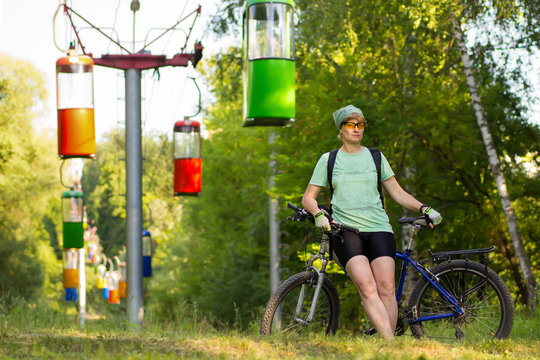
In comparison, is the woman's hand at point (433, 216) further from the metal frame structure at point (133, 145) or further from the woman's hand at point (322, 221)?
the metal frame structure at point (133, 145)

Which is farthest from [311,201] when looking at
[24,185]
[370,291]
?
[24,185]

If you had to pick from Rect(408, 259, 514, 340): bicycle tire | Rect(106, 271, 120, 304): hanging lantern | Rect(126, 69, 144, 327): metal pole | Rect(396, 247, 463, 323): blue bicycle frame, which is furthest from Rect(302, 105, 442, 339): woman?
Rect(106, 271, 120, 304): hanging lantern

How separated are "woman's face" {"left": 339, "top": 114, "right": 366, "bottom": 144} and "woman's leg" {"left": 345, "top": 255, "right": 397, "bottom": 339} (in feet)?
2.91

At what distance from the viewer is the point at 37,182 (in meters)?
36.9

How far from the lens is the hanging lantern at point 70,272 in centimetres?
2512

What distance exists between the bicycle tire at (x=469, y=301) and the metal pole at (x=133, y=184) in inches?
342

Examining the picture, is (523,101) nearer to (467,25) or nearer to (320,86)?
(467,25)

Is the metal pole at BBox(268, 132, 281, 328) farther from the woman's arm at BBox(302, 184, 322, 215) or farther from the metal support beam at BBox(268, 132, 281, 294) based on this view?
the woman's arm at BBox(302, 184, 322, 215)

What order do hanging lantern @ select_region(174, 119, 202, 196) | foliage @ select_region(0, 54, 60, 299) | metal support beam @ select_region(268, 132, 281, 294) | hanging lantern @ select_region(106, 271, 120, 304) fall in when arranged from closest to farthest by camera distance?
hanging lantern @ select_region(174, 119, 202, 196)
metal support beam @ select_region(268, 132, 281, 294)
hanging lantern @ select_region(106, 271, 120, 304)
foliage @ select_region(0, 54, 60, 299)

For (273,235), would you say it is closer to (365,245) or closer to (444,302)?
(444,302)

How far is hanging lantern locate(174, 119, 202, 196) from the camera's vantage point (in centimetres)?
1777

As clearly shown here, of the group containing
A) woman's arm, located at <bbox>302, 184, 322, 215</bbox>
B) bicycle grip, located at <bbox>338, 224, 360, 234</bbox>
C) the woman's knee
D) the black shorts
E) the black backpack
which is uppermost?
the black backpack

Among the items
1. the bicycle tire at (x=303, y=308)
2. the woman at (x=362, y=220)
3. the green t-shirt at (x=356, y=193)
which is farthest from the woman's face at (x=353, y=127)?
the bicycle tire at (x=303, y=308)

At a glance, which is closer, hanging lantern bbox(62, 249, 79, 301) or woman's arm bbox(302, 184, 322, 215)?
woman's arm bbox(302, 184, 322, 215)
